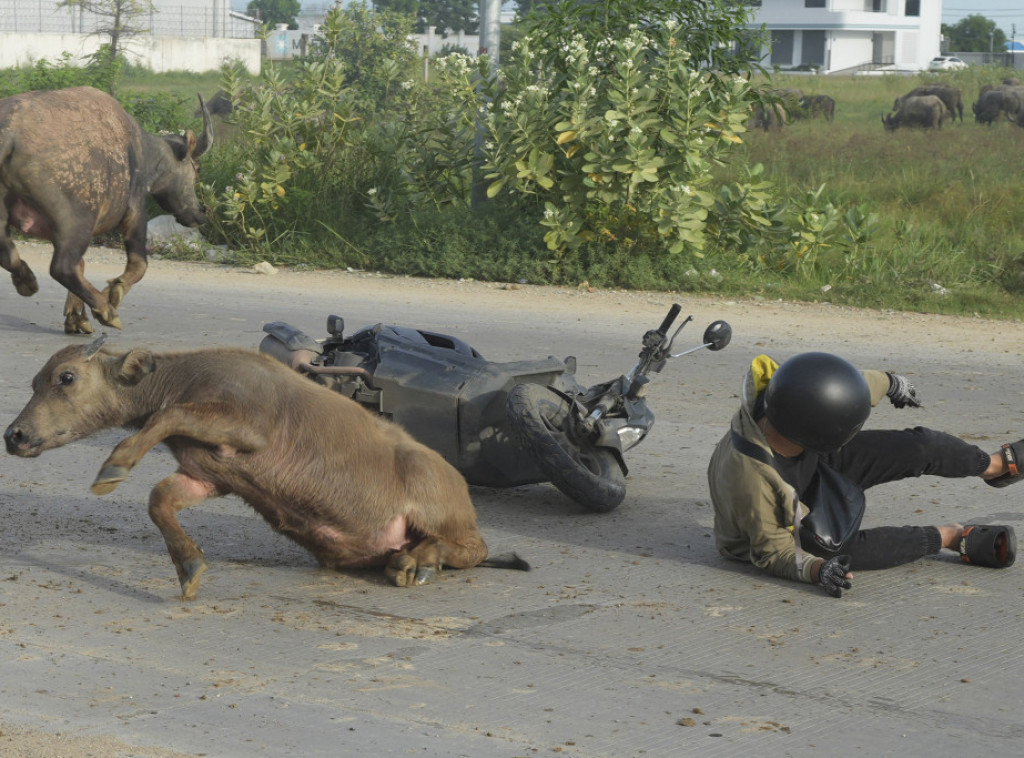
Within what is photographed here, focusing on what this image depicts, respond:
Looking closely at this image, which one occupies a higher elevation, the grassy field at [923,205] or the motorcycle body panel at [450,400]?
the grassy field at [923,205]

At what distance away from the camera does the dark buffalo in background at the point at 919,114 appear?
33.1m

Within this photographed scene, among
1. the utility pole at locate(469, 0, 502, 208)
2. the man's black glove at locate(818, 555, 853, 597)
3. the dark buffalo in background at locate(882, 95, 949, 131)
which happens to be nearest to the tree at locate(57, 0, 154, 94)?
the utility pole at locate(469, 0, 502, 208)

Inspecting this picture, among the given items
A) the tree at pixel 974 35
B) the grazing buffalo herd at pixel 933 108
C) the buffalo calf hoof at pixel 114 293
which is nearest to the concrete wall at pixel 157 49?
the grazing buffalo herd at pixel 933 108

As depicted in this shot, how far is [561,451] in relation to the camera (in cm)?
573

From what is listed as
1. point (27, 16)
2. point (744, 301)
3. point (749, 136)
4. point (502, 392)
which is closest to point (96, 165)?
point (502, 392)

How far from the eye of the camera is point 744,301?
1257 cm

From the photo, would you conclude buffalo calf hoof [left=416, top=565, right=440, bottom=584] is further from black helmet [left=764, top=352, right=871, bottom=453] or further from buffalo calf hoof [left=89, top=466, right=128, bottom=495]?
black helmet [left=764, top=352, right=871, bottom=453]

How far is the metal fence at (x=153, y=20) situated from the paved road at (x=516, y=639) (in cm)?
5082

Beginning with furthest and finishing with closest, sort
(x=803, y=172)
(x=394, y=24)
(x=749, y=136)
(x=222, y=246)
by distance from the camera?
1. (x=394, y=24)
2. (x=749, y=136)
3. (x=803, y=172)
4. (x=222, y=246)

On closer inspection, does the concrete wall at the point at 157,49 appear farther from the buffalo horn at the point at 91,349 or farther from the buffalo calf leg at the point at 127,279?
the buffalo horn at the point at 91,349

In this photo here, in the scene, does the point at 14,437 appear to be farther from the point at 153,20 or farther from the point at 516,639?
the point at 153,20

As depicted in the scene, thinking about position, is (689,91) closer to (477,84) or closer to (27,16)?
(477,84)

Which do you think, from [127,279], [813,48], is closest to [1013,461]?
[127,279]

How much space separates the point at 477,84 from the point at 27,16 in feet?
174
